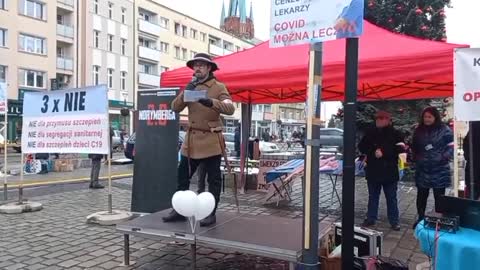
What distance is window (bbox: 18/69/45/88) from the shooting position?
36.4 metres

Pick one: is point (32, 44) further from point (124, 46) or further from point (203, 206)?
point (203, 206)

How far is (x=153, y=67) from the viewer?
52781mm

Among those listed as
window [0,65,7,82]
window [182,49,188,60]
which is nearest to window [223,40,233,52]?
window [182,49,188,60]

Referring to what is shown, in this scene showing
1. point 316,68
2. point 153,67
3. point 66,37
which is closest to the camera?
point 316,68

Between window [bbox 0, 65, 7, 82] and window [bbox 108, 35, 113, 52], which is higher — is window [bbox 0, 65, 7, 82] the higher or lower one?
the lower one

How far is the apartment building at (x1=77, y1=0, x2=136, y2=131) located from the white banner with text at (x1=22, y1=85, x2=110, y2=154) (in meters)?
33.8

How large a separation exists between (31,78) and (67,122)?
33484 millimetres

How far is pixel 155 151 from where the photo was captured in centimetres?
662

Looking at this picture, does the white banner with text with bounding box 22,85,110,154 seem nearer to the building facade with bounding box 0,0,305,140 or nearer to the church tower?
the building facade with bounding box 0,0,305,140

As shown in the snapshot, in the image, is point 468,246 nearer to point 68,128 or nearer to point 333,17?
point 333,17

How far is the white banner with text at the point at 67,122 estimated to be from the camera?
685cm

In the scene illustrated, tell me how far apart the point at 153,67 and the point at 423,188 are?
49.0 metres

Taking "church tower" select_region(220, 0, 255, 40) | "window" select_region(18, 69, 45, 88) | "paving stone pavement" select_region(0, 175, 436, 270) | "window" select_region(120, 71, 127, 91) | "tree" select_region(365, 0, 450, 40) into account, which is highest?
"church tower" select_region(220, 0, 255, 40)

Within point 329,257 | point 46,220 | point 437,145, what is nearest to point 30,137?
point 46,220
